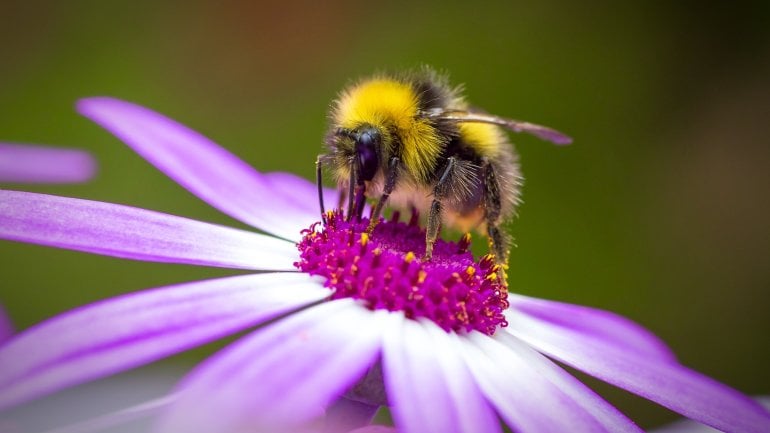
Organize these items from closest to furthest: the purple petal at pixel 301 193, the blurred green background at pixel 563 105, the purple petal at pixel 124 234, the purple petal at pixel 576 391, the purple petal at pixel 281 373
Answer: the purple petal at pixel 281 373
the purple petal at pixel 124 234
the purple petal at pixel 576 391
the purple petal at pixel 301 193
the blurred green background at pixel 563 105

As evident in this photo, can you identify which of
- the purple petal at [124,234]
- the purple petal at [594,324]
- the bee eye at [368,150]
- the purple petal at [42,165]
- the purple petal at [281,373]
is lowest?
the purple petal at [281,373]

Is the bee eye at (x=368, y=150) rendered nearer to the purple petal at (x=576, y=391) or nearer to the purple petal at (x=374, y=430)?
the purple petal at (x=576, y=391)

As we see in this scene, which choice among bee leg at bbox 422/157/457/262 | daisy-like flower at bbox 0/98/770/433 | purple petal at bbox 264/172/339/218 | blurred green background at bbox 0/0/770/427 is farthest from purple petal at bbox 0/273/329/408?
blurred green background at bbox 0/0/770/427

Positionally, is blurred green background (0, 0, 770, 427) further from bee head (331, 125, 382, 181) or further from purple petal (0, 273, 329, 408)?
purple petal (0, 273, 329, 408)

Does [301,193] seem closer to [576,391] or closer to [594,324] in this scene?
[594,324]

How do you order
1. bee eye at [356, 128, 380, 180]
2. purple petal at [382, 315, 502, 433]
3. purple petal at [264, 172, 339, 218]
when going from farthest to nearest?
purple petal at [264, 172, 339, 218] < bee eye at [356, 128, 380, 180] < purple petal at [382, 315, 502, 433]

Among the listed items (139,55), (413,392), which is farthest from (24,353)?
(139,55)

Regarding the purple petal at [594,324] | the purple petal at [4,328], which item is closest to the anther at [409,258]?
the purple petal at [594,324]

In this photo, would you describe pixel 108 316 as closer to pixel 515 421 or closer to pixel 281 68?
pixel 515 421
